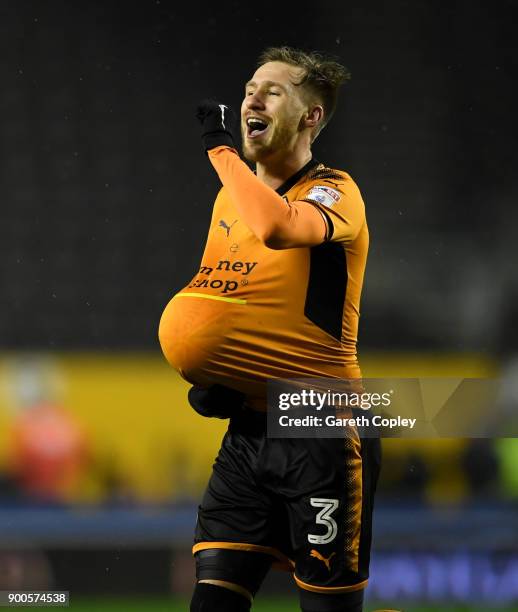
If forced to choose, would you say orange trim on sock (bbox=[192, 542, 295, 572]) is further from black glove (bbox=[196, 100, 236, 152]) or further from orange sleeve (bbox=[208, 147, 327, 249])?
black glove (bbox=[196, 100, 236, 152])

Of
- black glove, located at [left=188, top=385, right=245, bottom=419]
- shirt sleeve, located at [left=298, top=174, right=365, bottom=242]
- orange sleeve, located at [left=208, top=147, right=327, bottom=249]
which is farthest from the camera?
black glove, located at [left=188, top=385, right=245, bottom=419]

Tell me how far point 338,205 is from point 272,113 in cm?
27

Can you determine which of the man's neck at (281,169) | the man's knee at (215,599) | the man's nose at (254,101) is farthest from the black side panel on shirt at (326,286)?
the man's knee at (215,599)

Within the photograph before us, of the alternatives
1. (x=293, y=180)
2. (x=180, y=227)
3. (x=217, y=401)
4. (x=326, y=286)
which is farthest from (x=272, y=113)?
(x=180, y=227)

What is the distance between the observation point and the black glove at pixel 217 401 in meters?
2.39

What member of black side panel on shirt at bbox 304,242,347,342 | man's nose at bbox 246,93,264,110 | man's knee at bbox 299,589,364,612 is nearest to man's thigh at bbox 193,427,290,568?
man's knee at bbox 299,589,364,612

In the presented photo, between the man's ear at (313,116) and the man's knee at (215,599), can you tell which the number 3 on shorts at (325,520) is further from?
the man's ear at (313,116)

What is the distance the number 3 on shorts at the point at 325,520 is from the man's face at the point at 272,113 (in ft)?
2.40

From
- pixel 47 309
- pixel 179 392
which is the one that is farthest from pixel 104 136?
pixel 179 392

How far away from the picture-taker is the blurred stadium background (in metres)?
5.00

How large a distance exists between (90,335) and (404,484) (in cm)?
165

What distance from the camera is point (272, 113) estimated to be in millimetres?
2418

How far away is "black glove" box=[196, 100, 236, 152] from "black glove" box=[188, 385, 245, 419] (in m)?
0.50

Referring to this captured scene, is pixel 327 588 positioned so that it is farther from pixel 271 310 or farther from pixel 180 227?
pixel 180 227
